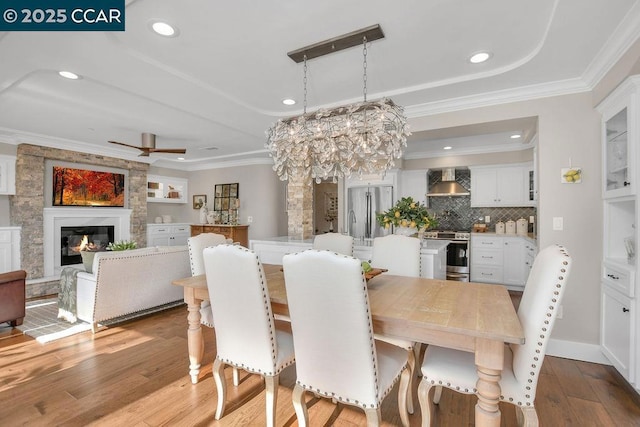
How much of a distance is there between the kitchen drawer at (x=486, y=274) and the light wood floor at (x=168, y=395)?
8.65 feet

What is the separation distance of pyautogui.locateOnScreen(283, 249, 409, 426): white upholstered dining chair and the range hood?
5035 millimetres

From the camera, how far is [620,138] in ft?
7.91

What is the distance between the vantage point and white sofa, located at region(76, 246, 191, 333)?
3.36m

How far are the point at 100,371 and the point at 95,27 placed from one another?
258 centimetres

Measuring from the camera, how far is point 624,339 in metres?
2.28

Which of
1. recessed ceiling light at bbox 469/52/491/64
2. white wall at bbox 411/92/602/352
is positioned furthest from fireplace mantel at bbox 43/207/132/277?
white wall at bbox 411/92/602/352

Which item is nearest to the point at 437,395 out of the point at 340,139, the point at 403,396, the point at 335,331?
the point at 403,396

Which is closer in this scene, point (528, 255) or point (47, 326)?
point (47, 326)

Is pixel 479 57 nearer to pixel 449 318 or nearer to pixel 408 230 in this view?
pixel 408 230

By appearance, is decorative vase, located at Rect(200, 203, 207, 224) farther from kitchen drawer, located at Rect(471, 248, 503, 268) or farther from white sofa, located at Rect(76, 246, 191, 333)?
kitchen drawer, located at Rect(471, 248, 503, 268)

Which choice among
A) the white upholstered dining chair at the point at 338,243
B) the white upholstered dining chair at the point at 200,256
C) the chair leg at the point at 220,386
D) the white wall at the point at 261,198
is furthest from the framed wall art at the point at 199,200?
the chair leg at the point at 220,386

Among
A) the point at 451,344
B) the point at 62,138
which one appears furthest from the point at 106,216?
the point at 451,344

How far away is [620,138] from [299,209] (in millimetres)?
4017

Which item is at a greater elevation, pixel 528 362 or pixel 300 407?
pixel 528 362
